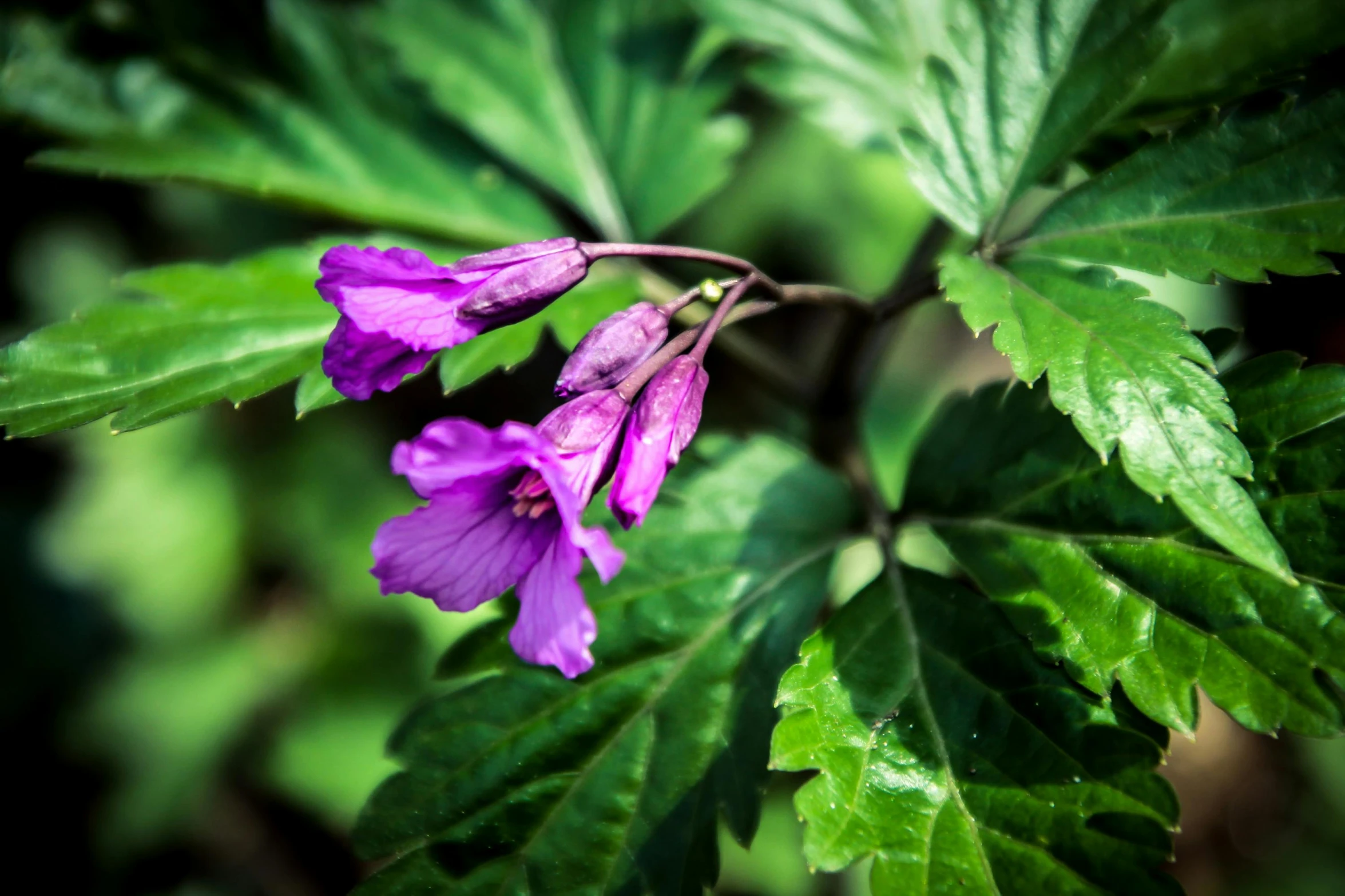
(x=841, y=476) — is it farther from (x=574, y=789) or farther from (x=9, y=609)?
(x=9, y=609)

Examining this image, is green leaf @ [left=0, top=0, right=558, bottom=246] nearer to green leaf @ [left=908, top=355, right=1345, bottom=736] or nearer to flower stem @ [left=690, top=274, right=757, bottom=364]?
flower stem @ [left=690, top=274, right=757, bottom=364]

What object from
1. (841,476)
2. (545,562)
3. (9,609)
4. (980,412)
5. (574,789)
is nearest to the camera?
(545,562)

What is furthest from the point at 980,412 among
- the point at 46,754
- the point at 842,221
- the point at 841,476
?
the point at 46,754

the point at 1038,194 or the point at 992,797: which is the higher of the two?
the point at 1038,194

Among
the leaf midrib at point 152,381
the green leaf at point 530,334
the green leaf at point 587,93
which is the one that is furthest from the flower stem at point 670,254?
the green leaf at point 587,93

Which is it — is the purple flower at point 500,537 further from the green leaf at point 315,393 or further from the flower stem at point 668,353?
the green leaf at point 315,393

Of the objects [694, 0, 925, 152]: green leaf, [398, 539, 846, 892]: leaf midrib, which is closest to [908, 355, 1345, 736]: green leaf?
[398, 539, 846, 892]: leaf midrib
